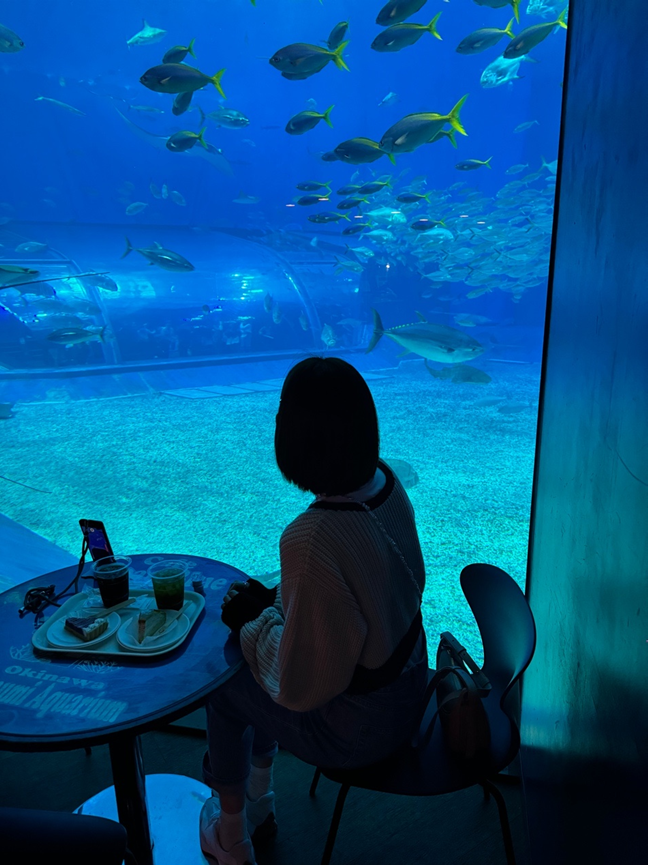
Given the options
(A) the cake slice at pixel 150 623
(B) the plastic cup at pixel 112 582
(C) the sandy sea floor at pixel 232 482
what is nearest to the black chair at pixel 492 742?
(A) the cake slice at pixel 150 623

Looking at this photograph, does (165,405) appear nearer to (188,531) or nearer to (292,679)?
(188,531)

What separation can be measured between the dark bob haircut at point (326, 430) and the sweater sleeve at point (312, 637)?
0.15 meters

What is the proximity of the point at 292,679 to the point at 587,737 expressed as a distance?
0.56 metres

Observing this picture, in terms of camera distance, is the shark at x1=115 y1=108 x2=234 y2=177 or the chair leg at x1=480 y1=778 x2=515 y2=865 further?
the shark at x1=115 y1=108 x2=234 y2=177

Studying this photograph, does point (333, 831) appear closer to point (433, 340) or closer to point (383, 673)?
Result: point (383, 673)

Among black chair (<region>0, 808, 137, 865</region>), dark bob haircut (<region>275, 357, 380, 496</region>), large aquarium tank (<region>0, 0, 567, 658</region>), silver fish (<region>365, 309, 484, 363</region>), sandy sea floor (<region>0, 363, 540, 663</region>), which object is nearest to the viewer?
black chair (<region>0, 808, 137, 865</region>)

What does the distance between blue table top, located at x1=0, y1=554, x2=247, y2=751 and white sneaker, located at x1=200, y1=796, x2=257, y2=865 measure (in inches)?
24.3

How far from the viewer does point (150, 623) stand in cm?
115

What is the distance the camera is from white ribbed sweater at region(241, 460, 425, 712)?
0.97m

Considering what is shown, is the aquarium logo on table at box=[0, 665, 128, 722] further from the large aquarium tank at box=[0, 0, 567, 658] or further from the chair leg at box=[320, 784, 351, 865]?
the large aquarium tank at box=[0, 0, 567, 658]

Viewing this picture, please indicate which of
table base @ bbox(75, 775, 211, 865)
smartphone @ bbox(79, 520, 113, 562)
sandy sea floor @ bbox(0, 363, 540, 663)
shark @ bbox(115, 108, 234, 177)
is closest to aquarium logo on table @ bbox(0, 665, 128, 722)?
smartphone @ bbox(79, 520, 113, 562)

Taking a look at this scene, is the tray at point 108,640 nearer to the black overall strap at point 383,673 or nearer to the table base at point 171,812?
the black overall strap at point 383,673

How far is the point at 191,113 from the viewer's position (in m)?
27.9

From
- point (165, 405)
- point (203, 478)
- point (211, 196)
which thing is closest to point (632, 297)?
point (203, 478)
